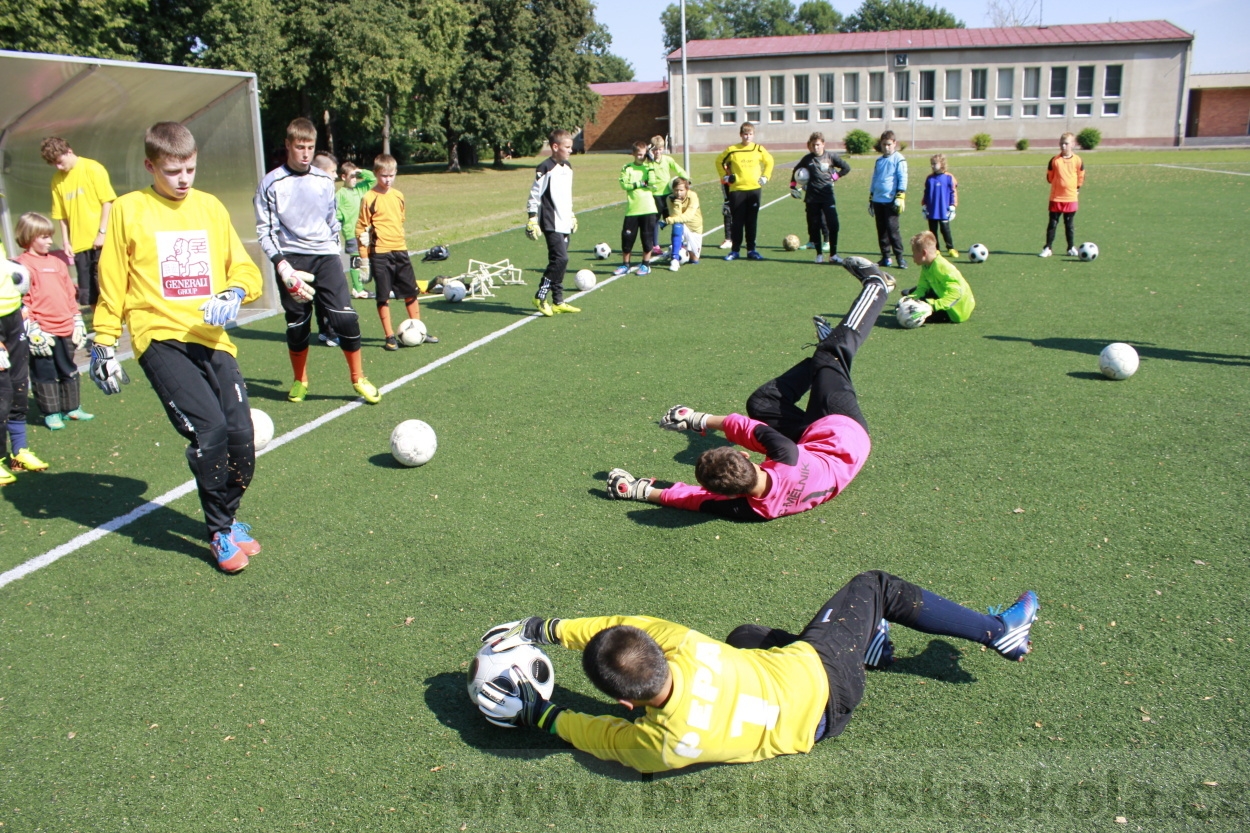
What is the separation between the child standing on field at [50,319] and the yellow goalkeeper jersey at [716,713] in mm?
6342

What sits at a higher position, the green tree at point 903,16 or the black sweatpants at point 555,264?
the green tree at point 903,16

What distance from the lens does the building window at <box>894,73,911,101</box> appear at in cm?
5638

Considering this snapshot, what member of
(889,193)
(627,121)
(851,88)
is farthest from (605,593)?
(627,121)

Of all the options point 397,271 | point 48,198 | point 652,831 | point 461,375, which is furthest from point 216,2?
point 652,831

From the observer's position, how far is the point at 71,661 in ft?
A: 13.6

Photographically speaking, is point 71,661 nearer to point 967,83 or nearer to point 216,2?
point 216,2

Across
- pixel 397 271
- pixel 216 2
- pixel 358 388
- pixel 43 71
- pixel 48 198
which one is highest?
pixel 216 2

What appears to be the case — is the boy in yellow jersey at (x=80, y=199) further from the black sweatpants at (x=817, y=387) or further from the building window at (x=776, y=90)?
the building window at (x=776, y=90)

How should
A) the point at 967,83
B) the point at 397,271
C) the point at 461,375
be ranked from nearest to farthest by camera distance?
the point at 461,375
the point at 397,271
the point at 967,83

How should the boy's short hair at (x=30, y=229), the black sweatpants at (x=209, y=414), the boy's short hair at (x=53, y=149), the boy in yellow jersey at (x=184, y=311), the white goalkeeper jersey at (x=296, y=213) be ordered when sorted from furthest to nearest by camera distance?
the boy's short hair at (x=53, y=149)
the white goalkeeper jersey at (x=296, y=213)
the boy's short hair at (x=30, y=229)
the black sweatpants at (x=209, y=414)
the boy in yellow jersey at (x=184, y=311)

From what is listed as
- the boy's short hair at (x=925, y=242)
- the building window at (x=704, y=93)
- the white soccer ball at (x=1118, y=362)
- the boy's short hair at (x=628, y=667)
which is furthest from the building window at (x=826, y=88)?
the boy's short hair at (x=628, y=667)

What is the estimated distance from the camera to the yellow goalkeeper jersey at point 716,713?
10.3 ft

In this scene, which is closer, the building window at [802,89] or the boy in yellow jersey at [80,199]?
the boy in yellow jersey at [80,199]

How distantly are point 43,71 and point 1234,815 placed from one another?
36.5ft
